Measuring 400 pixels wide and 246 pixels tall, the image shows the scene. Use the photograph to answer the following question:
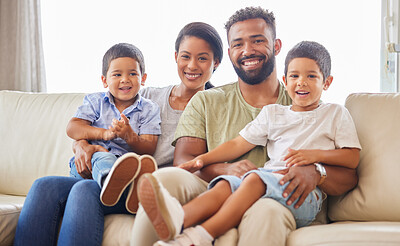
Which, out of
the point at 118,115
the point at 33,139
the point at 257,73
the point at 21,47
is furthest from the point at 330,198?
the point at 21,47

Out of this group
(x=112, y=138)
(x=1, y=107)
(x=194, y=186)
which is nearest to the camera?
(x=194, y=186)

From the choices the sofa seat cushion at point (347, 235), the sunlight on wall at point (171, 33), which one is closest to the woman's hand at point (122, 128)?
the sofa seat cushion at point (347, 235)

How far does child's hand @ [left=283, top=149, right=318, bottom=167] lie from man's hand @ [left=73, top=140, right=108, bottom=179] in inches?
29.8

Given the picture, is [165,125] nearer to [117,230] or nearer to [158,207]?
[117,230]

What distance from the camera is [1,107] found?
240 centimetres

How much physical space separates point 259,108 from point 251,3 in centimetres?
105

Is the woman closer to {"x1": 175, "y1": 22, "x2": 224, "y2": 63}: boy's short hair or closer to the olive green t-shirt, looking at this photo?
{"x1": 175, "y1": 22, "x2": 224, "y2": 63}: boy's short hair

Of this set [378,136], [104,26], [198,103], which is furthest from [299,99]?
[104,26]

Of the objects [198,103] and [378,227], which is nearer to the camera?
[378,227]

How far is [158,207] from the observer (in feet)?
4.03

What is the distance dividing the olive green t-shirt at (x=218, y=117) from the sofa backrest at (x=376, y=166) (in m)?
0.33

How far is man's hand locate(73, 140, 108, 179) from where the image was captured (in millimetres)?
1829

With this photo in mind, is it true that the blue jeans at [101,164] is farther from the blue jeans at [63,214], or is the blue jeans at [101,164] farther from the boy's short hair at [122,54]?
the boy's short hair at [122,54]

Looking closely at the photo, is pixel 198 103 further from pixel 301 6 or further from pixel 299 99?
pixel 301 6
